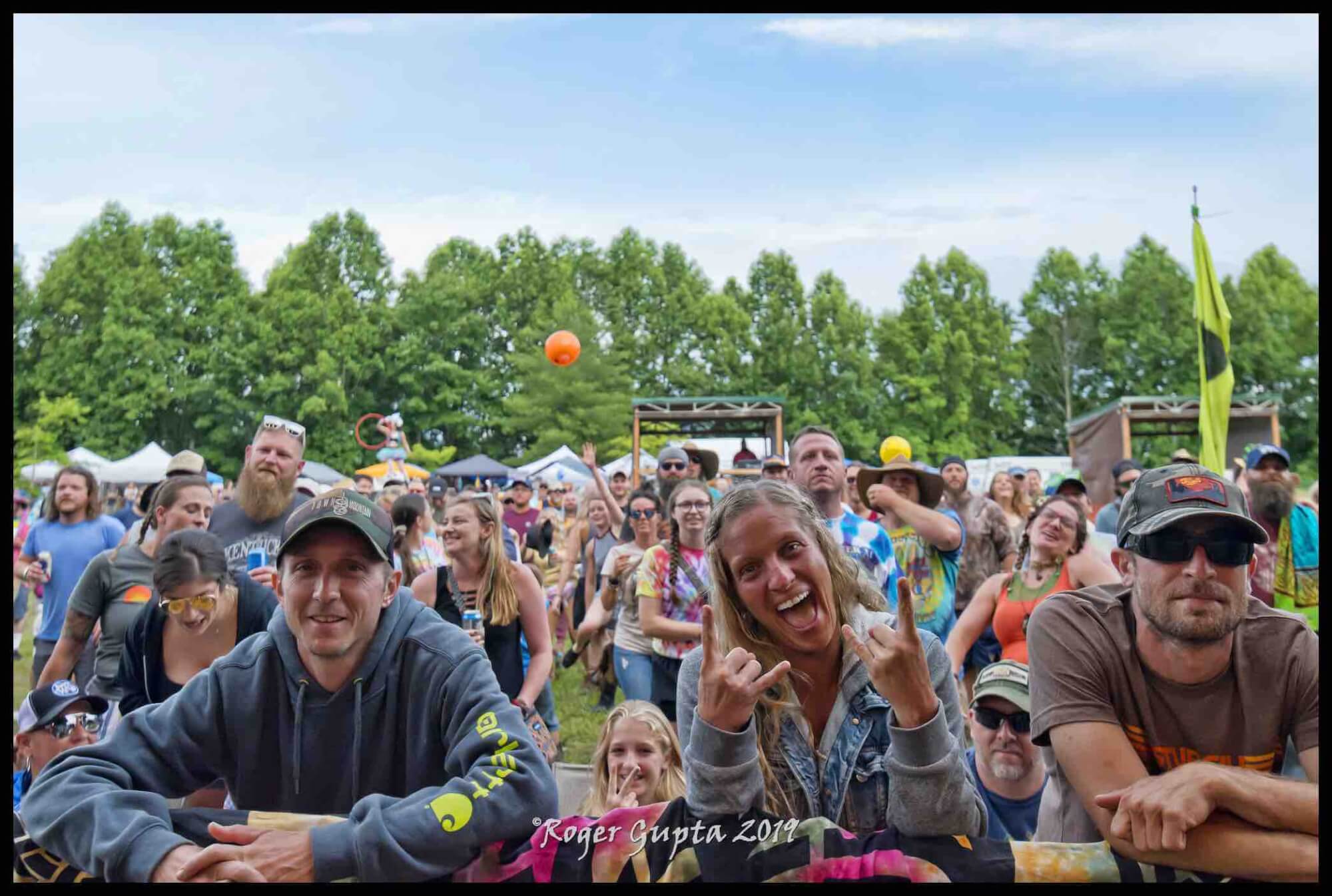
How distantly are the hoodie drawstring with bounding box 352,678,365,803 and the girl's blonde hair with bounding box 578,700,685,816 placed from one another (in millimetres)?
1525

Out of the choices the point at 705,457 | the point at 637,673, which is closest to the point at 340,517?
the point at 637,673

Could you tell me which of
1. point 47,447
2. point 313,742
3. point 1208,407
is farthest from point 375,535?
point 47,447

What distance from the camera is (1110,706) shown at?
2.66 metres

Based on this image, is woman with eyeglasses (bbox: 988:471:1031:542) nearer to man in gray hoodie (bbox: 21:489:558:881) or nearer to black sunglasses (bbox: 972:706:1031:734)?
black sunglasses (bbox: 972:706:1031:734)

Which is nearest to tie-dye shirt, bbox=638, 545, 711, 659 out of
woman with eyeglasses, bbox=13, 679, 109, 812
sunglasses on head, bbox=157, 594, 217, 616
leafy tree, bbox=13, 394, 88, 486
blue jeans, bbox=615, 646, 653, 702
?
blue jeans, bbox=615, 646, 653, 702

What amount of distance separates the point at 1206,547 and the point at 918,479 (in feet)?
12.9

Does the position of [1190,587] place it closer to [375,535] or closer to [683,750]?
[683,750]

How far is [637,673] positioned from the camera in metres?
6.00

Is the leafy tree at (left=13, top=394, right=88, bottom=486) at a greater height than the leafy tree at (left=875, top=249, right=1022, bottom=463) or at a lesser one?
lesser

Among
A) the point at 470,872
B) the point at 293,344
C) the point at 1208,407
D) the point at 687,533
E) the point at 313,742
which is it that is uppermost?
the point at 293,344

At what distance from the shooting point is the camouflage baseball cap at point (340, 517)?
2.74 metres

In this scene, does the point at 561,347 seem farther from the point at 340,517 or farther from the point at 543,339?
the point at 543,339

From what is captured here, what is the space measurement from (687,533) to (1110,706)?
130 inches

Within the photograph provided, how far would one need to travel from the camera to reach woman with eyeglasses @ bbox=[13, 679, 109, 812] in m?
4.66
